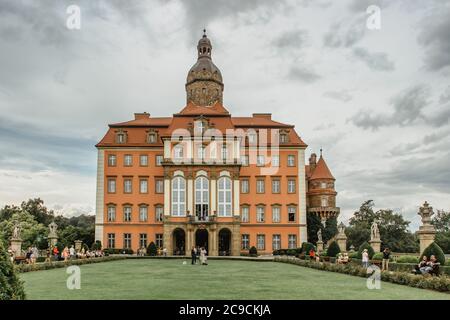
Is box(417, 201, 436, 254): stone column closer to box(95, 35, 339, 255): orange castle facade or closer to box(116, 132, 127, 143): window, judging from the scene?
box(95, 35, 339, 255): orange castle facade

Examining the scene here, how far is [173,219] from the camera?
2013 inches

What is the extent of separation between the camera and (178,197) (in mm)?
51562

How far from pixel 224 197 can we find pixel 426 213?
2744cm

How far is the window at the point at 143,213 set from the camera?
55.4 metres

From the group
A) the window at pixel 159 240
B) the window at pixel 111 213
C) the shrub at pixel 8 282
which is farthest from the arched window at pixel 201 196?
the shrub at pixel 8 282

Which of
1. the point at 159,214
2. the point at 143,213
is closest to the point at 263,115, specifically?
the point at 159,214

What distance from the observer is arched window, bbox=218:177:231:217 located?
5158 cm

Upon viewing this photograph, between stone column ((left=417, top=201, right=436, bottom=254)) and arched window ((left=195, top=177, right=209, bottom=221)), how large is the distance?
2752cm

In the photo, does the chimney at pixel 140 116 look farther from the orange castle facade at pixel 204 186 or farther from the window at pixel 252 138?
the window at pixel 252 138

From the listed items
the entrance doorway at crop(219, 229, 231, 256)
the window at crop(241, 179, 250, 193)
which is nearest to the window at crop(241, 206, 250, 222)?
the window at crop(241, 179, 250, 193)

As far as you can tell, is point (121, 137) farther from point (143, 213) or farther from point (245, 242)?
point (245, 242)
